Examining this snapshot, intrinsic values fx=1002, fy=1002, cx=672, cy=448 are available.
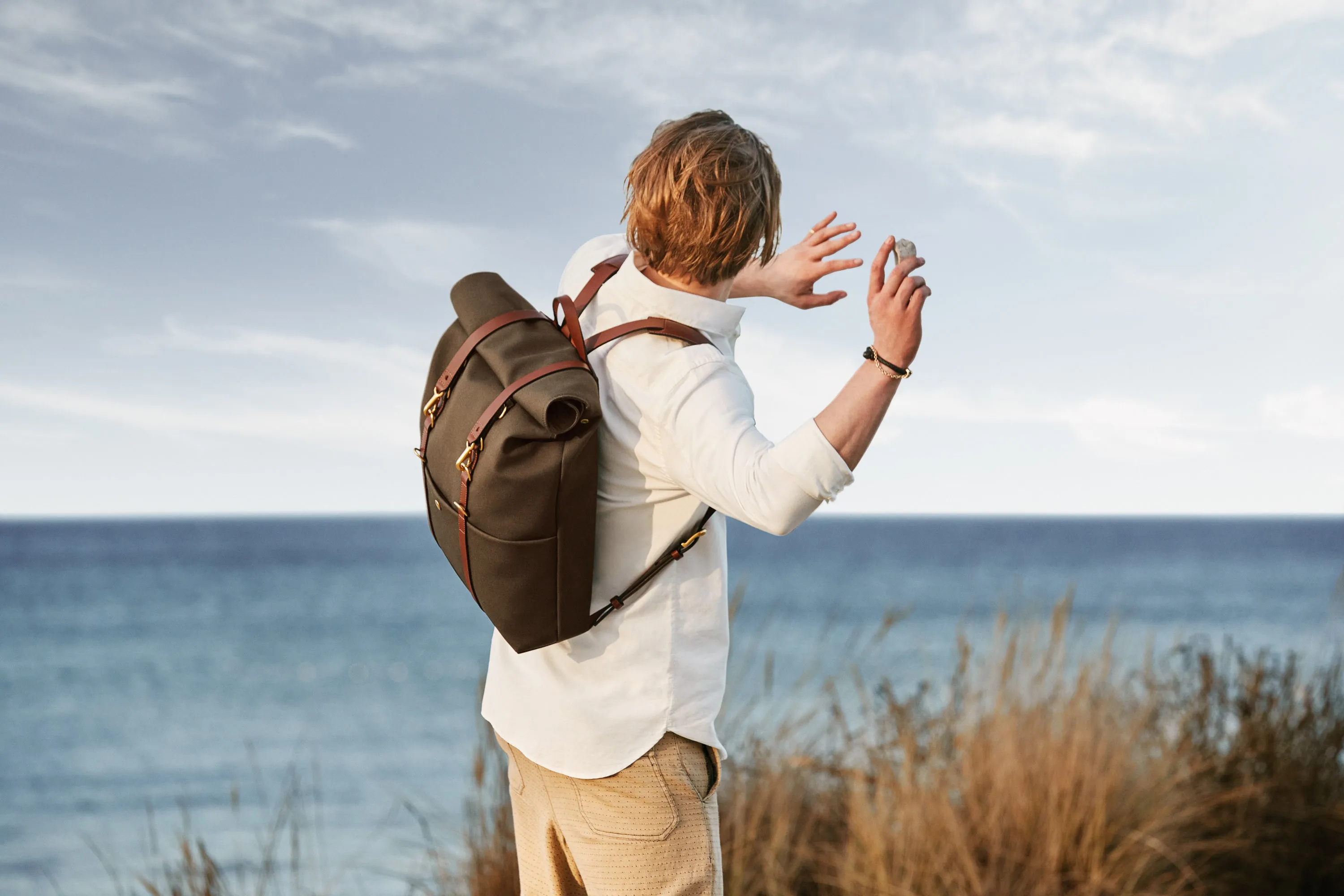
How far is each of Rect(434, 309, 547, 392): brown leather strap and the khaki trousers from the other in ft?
1.82

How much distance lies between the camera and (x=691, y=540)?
4.27ft

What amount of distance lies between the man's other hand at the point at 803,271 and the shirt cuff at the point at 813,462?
41 centimetres

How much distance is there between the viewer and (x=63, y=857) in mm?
8945

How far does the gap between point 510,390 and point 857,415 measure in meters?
0.42

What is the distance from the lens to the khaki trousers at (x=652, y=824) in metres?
1.31

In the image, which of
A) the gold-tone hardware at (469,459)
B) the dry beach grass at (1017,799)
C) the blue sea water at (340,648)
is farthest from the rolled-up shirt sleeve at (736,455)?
the dry beach grass at (1017,799)

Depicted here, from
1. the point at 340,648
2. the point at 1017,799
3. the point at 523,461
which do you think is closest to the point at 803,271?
the point at 523,461

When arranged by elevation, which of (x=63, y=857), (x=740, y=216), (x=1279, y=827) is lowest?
(x=63, y=857)

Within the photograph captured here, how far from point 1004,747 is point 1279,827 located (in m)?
1.19

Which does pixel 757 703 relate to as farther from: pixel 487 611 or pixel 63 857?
pixel 63 857

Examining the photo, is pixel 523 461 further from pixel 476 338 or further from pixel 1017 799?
pixel 1017 799

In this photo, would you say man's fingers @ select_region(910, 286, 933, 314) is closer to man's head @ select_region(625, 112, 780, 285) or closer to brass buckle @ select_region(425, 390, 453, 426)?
man's head @ select_region(625, 112, 780, 285)

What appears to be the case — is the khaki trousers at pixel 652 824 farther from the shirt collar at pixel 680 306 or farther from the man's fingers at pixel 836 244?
the man's fingers at pixel 836 244

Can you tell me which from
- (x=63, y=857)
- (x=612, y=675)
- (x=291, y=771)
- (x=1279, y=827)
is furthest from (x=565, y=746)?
(x=63, y=857)
